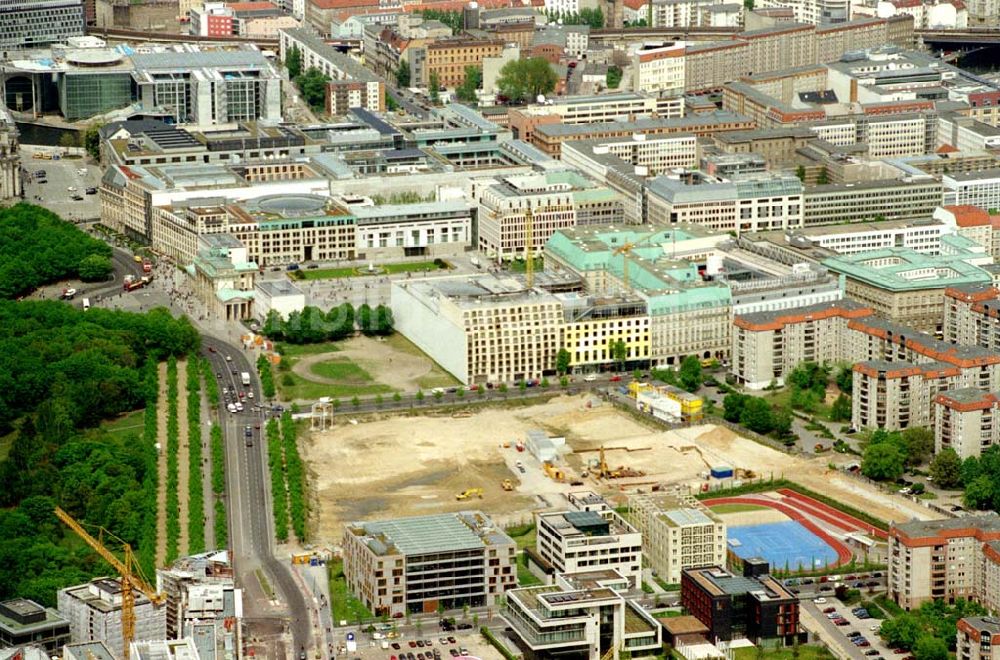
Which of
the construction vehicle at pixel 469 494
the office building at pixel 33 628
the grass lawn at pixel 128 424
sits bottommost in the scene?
the construction vehicle at pixel 469 494

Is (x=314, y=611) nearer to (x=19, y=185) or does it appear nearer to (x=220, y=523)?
(x=220, y=523)

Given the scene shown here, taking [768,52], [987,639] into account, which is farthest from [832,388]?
[768,52]

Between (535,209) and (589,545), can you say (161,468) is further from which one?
(535,209)

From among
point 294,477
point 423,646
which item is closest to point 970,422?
point 294,477

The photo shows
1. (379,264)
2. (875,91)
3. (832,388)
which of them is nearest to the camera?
Result: (832,388)

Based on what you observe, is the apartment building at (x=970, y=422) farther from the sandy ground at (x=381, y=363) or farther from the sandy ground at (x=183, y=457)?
the sandy ground at (x=183, y=457)

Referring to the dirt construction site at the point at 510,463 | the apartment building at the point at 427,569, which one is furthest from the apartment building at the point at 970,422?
the apartment building at the point at 427,569

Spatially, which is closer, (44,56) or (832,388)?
(832,388)
